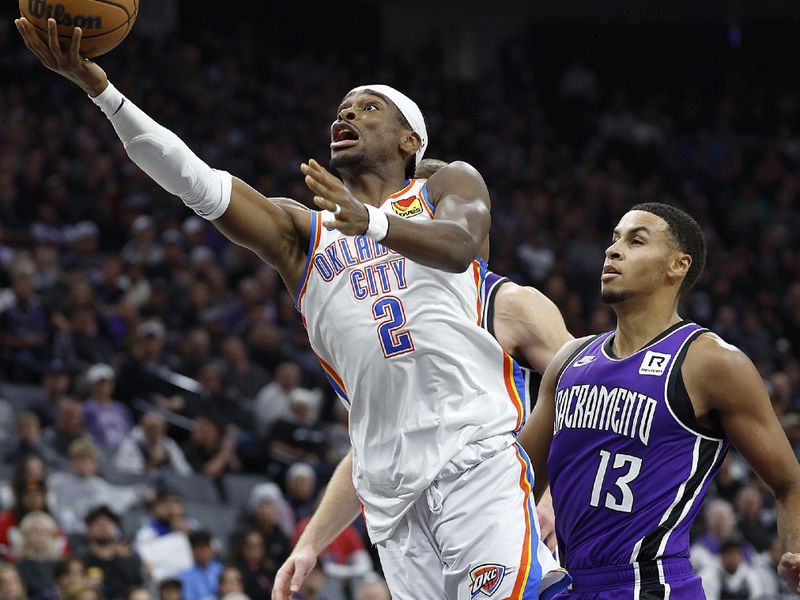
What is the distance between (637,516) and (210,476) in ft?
26.1

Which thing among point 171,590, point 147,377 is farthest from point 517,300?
point 147,377

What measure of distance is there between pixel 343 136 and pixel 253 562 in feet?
→ 20.5

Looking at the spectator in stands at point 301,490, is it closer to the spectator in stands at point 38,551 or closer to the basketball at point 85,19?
the spectator in stands at point 38,551

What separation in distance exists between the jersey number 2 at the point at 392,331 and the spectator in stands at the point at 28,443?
22.3 feet

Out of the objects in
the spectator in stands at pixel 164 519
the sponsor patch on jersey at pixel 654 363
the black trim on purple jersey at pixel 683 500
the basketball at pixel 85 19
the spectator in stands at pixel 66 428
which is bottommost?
Answer: the spectator in stands at pixel 164 519

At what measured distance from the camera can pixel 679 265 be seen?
4387mm

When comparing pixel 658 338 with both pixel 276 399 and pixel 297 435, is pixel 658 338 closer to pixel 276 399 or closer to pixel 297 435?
pixel 297 435

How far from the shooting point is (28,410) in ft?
36.5

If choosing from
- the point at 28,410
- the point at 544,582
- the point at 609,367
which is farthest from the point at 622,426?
the point at 28,410

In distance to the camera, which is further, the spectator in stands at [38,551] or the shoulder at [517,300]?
the spectator in stands at [38,551]

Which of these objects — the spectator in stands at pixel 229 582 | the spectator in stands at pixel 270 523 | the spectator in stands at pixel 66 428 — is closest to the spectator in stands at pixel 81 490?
the spectator in stands at pixel 66 428

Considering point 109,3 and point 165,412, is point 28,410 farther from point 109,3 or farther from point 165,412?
point 109,3

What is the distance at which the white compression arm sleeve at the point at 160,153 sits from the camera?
4027 millimetres

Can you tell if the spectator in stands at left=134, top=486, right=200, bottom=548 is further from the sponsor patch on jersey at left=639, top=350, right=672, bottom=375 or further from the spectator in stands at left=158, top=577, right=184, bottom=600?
the sponsor patch on jersey at left=639, top=350, right=672, bottom=375
